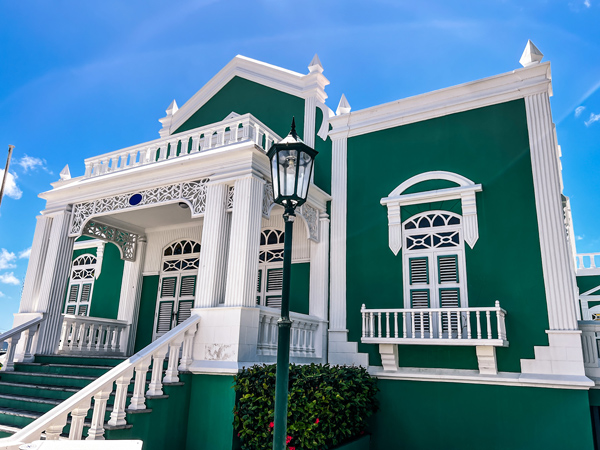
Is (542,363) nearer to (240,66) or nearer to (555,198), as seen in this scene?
(555,198)

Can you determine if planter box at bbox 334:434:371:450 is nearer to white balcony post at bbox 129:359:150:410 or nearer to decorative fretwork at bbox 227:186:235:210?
white balcony post at bbox 129:359:150:410

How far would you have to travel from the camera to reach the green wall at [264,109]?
940 cm

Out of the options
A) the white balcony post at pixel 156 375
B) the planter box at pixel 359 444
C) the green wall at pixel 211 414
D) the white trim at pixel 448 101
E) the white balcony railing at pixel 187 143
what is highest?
the white trim at pixel 448 101

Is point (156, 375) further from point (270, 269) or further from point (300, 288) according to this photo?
point (270, 269)

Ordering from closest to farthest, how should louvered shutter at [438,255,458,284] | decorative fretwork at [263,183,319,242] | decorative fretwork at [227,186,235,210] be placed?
1. decorative fretwork at [227,186,235,210]
2. louvered shutter at [438,255,458,284]
3. decorative fretwork at [263,183,319,242]

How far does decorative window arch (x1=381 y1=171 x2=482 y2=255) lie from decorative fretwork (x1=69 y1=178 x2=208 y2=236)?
128 inches

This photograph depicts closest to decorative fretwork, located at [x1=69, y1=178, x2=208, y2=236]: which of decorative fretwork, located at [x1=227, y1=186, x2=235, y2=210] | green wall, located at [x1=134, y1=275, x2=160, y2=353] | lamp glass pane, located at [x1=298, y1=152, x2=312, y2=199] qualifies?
decorative fretwork, located at [x1=227, y1=186, x2=235, y2=210]

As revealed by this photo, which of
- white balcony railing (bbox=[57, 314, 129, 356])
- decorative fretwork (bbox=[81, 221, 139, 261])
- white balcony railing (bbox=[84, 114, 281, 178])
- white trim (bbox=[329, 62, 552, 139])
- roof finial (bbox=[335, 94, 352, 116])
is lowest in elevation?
white balcony railing (bbox=[57, 314, 129, 356])

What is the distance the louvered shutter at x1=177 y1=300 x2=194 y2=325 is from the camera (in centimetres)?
1002

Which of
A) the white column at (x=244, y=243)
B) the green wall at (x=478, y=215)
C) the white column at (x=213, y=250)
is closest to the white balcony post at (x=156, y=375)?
the white column at (x=213, y=250)

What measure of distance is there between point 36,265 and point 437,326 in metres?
7.40

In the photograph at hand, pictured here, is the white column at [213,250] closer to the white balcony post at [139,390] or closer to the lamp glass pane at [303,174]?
the white balcony post at [139,390]

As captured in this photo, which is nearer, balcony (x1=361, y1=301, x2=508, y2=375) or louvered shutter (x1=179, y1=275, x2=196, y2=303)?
balcony (x1=361, y1=301, x2=508, y2=375)

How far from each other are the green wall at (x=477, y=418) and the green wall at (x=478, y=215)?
40 cm
